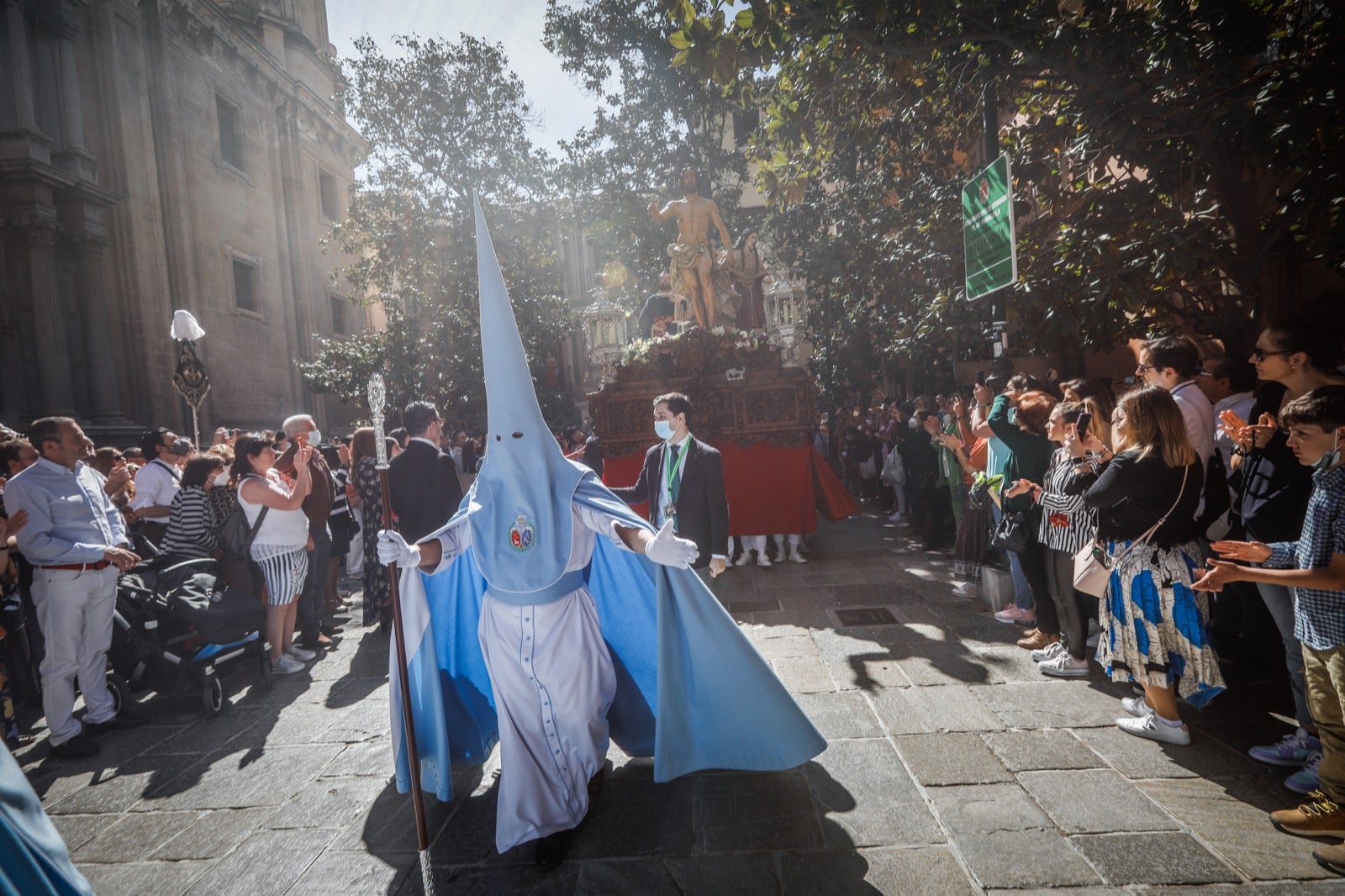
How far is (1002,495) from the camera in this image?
16.5 feet

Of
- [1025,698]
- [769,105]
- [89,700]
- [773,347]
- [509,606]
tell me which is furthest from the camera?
[773,347]

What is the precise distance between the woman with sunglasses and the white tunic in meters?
3.04

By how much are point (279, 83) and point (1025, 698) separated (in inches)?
1006

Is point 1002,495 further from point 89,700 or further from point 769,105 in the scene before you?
point 89,700

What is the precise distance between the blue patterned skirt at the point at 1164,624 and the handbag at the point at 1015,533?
1.16 meters

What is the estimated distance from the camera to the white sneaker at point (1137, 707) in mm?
3688

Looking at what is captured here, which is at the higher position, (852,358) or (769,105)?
(769,105)

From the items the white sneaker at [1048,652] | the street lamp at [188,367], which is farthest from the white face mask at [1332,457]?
the street lamp at [188,367]

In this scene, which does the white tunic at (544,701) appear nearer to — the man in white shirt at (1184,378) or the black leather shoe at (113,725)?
the black leather shoe at (113,725)

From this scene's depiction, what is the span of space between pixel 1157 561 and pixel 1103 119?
3.18m

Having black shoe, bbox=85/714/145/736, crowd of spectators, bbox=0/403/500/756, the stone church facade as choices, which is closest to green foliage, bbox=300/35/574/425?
the stone church facade

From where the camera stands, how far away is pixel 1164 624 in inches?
137

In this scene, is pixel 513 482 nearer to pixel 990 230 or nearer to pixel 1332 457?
pixel 1332 457

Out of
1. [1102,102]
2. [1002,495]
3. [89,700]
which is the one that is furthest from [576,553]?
[1102,102]
